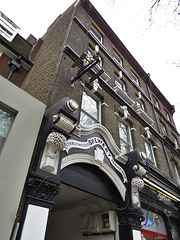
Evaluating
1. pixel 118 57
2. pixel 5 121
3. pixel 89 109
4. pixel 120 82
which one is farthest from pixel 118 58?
pixel 5 121

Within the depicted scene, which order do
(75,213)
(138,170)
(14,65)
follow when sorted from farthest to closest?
(14,65), (75,213), (138,170)

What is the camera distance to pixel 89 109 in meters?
7.91

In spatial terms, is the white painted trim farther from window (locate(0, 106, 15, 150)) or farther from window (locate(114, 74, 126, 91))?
window (locate(114, 74, 126, 91))

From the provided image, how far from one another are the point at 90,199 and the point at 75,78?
499cm

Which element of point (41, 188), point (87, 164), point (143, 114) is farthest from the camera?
point (143, 114)

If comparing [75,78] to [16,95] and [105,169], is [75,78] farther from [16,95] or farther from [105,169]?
[105,169]

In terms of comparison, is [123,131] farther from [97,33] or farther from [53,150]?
[97,33]

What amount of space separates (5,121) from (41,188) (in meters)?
1.84

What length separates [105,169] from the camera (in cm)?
609

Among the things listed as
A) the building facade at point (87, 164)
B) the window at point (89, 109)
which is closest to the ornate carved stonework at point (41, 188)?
the building facade at point (87, 164)

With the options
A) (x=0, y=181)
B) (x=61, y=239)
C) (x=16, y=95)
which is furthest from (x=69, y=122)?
(x=61, y=239)

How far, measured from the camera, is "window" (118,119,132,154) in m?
8.85

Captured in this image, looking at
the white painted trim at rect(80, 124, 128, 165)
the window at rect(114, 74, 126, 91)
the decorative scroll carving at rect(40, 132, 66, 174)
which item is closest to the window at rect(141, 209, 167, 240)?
the white painted trim at rect(80, 124, 128, 165)

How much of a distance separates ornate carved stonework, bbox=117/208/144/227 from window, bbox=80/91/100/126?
11.8 feet
